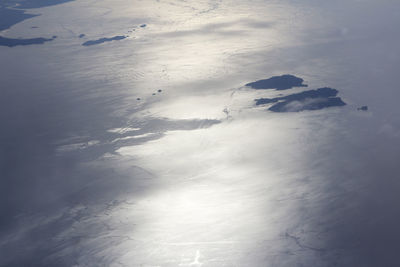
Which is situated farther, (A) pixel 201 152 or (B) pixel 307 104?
(B) pixel 307 104

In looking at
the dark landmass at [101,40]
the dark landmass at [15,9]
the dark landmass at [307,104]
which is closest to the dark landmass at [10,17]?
the dark landmass at [15,9]

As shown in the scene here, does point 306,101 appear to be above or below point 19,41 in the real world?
below

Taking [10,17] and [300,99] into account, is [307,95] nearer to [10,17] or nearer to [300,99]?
[300,99]

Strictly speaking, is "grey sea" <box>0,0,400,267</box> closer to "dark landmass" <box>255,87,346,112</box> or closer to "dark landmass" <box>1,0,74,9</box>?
"dark landmass" <box>255,87,346,112</box>

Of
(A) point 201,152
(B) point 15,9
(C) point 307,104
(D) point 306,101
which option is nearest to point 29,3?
(B) point 15,9

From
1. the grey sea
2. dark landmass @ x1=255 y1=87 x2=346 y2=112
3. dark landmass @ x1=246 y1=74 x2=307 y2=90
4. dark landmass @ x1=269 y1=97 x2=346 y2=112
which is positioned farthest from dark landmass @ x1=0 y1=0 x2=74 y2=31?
dark landmass @ x1=269 y1=97 x2=346 y2=112

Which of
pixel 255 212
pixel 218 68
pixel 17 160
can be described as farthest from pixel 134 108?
pixel 255 212

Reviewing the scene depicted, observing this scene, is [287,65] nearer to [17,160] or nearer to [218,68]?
[218,68]
